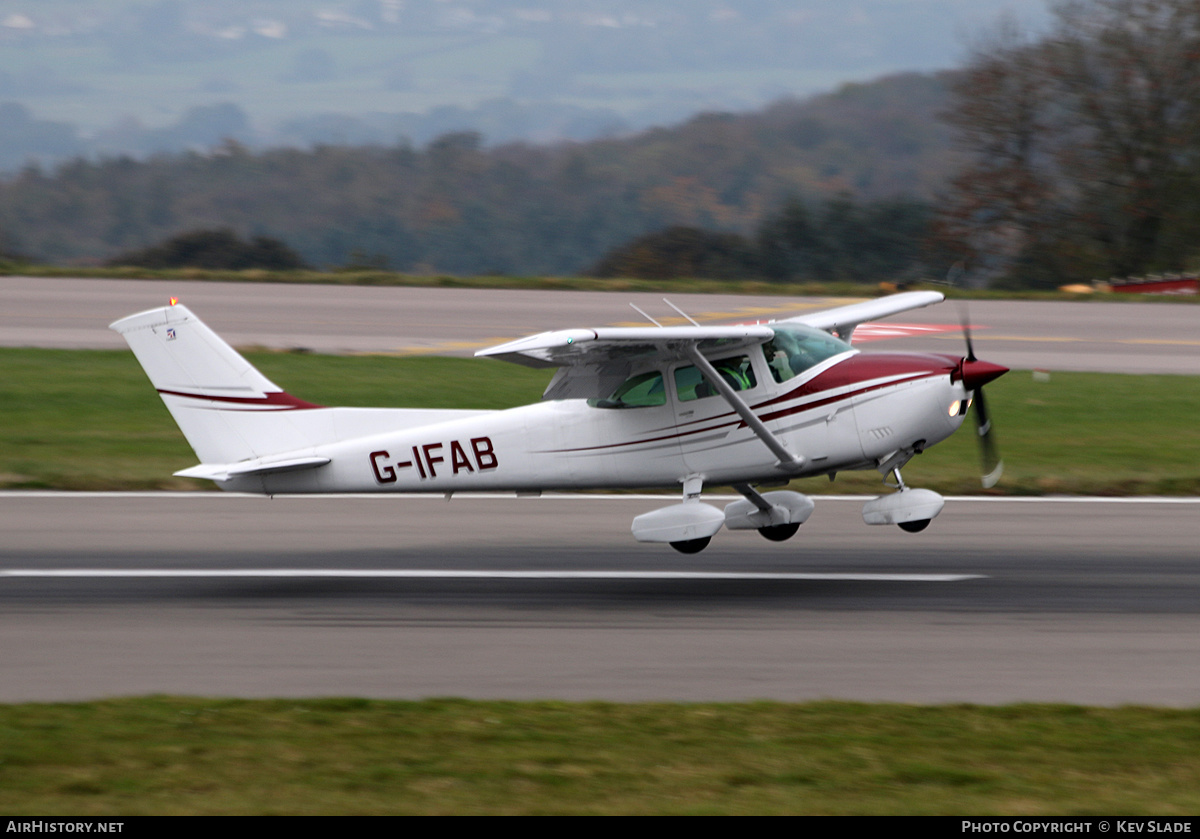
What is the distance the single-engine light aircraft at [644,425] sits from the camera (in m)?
11.2

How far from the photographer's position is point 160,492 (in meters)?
15.5

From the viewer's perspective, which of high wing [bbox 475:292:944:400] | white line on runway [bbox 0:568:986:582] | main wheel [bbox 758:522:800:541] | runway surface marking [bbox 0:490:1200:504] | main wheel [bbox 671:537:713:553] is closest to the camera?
high wing [bbox 475:292:944:400]

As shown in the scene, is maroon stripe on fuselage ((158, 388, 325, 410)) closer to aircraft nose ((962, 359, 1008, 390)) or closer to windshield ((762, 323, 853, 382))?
windshield ((762, 323, 853, 382))

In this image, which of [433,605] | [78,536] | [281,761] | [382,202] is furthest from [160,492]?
[382,202]

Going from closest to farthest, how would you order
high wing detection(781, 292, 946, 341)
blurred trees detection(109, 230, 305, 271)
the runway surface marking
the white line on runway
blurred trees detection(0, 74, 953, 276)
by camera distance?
the white line on runway < high wing detection(781, 292, 946, 341) < the runway surface marking < blurred trees detection(109, 230, 305, 271) < blurred trees detection(0, 74, 953, 276)

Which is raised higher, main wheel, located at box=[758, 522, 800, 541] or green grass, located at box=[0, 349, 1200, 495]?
green grass, located at box=[0, 349, 1200, 495]

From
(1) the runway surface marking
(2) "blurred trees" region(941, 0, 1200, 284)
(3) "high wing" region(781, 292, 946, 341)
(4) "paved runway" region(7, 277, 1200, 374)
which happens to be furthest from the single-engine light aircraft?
(2) "blurred trees" region(941, 0, 1200, 284)

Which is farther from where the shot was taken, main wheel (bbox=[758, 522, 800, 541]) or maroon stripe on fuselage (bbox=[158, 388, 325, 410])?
main wheel (bbox=[758, 522, 800, 541])

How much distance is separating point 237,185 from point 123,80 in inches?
1478

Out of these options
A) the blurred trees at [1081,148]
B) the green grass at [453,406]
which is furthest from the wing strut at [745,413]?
the blurred trees at [1081,148]

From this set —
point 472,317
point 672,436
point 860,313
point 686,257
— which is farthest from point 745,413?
point 686,257

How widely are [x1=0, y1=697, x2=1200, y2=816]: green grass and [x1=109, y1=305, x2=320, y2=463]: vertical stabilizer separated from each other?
443 cm

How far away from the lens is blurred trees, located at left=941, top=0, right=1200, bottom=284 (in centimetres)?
4050
